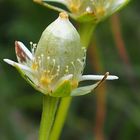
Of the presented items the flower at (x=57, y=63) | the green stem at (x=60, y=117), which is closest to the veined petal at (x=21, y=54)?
the flower at (x=57, y=63)

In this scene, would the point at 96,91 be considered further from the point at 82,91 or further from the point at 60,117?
the point at 82,91

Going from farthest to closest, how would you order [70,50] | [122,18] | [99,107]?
1. [122,18]
2. [99,107]
3. [70,50]

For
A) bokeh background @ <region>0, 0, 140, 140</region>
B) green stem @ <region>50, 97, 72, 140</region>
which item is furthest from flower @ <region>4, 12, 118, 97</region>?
bokeh background @ <region>0, 0, 140, 140</region>

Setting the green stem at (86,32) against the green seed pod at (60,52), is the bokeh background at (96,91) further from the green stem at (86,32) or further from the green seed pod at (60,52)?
the green seed pod at (60,52)

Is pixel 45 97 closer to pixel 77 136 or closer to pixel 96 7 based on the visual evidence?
pixel 96 7

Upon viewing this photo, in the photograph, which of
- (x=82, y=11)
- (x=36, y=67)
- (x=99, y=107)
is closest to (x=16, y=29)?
(x=99, y=107)
